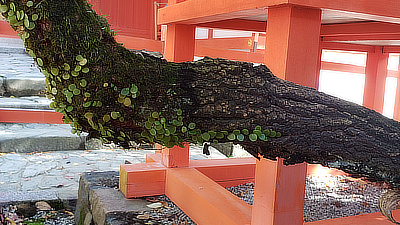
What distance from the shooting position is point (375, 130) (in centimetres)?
152

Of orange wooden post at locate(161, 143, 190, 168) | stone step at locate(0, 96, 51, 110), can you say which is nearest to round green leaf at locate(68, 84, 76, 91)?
orange wooden post at locate(161, 143, 190, 168)

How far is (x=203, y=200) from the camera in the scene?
146 inches

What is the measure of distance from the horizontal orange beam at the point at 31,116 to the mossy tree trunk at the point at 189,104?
4.25 metres

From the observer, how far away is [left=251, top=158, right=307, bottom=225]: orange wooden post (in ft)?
9.07

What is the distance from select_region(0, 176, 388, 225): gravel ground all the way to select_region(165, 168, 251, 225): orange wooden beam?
12cm

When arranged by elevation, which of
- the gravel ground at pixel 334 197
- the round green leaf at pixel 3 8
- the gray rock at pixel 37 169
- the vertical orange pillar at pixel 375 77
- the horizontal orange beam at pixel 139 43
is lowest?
the gray rock at pixel 37 169

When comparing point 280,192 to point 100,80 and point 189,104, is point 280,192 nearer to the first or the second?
Result: point 189,104

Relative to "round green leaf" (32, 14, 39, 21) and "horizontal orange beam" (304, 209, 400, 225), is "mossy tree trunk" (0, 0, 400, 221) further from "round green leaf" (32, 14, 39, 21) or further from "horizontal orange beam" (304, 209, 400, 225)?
"horizontal orange beam" (304, 209, 400, 225)

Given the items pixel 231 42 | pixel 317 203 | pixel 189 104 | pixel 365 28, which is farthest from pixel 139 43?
pixel 189 104

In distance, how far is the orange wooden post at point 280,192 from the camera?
9.07 ft

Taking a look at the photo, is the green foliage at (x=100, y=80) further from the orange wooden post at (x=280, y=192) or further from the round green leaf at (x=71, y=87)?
the orange wooden post at (x=280, y=192)

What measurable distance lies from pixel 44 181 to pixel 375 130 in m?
5.44

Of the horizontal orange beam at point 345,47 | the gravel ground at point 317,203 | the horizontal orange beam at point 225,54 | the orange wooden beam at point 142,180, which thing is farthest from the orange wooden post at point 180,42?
the horizontal orange beam at point 345,47

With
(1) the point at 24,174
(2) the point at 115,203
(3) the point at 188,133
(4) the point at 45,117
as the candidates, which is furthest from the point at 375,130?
(1) the point at 24,174
